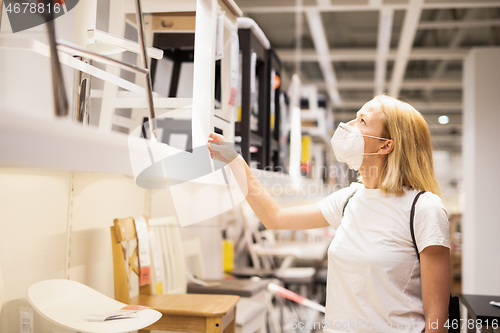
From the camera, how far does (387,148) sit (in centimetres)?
155

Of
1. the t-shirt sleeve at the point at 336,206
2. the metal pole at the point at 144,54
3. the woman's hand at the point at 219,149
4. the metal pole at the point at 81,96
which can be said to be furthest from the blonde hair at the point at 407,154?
the metal pole at the point at 81,96

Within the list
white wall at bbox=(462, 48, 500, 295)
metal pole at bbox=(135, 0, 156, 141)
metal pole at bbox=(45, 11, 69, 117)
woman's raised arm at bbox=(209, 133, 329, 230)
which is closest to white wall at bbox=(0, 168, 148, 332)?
metal pole at bbox=(135, 0, 156, 141)

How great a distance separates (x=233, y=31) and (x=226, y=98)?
0.32 m

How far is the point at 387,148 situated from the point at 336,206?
0.30 meters

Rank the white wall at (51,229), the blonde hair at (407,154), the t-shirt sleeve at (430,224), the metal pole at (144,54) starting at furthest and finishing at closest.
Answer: the white wall at (51,229), the blonde hair at (407,154), the t-shirt sleeve at (430,224), the metal pole at (144,54)

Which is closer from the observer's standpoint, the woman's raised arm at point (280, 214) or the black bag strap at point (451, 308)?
the black bag strap at point (451, 308)

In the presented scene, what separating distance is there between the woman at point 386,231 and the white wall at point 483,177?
274cm

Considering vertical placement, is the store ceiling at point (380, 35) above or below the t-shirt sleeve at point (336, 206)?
above

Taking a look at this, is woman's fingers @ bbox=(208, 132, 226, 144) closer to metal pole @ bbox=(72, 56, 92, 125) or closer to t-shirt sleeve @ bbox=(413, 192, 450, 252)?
metal pole @ bbox=(72, 56, 92, 125)

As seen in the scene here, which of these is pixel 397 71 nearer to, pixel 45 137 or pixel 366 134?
pixel 366 134

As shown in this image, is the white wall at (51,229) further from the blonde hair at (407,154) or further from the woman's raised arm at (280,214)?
the blonde hair at (407,154)

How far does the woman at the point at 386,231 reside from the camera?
1368 millimetres

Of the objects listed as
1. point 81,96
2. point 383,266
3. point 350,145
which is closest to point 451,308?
point 383,266

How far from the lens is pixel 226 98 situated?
198 cm
